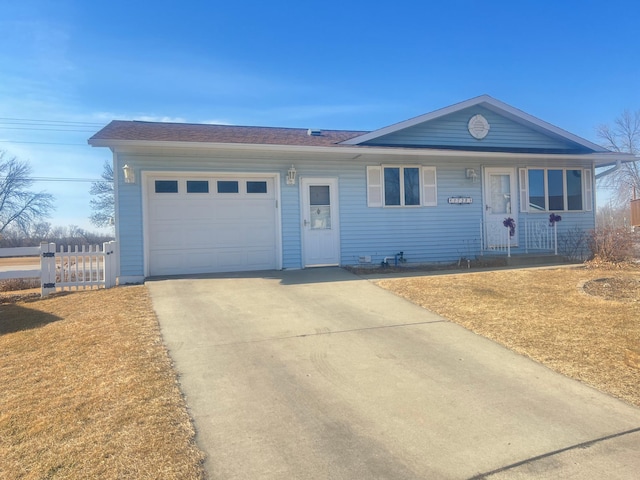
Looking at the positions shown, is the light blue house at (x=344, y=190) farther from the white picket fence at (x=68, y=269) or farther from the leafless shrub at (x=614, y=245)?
the leafless shrub at (x=614, y=245)

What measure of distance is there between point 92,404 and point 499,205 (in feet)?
36.4

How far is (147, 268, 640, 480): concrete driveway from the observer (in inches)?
104

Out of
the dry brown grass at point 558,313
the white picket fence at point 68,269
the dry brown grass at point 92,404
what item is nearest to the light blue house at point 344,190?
the white picket fence at point 68,269

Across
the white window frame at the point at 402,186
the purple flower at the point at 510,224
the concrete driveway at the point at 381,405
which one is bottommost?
the concrete driveway at the point at 381,405

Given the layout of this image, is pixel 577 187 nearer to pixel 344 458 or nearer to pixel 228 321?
pixel 228 321

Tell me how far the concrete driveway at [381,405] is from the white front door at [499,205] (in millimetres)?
6622

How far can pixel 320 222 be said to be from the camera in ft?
34.3

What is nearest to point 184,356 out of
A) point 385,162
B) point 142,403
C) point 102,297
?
point 142,403

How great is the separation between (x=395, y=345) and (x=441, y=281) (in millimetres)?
3608

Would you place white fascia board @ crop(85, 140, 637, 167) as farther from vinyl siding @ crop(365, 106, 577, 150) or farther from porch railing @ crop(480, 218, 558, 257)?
porch railing @ crop(480, 218, 558, 257)

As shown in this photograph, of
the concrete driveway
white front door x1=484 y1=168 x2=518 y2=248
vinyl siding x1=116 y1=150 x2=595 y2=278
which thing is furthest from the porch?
the concrete driveway

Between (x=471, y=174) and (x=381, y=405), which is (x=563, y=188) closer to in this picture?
(x=471, y=174)

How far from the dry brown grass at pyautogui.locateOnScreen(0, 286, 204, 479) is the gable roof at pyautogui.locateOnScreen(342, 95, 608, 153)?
7.45 meters

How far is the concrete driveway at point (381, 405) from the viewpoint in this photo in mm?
2648
